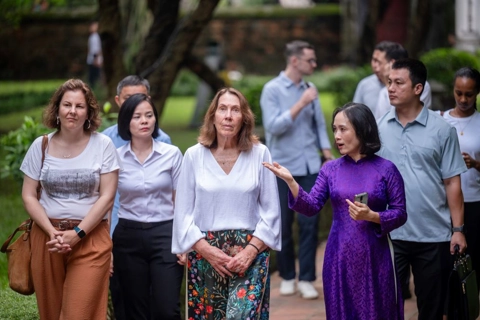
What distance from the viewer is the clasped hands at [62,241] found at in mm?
5246

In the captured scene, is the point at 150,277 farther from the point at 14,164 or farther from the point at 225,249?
the point at 14,164

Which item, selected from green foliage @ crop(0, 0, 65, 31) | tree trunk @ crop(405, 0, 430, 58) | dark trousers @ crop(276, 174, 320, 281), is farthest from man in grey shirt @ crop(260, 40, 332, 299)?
green foliage @ crop(0, 0, 65, 31)

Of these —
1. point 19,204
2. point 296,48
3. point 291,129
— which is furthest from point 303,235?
point 19,204

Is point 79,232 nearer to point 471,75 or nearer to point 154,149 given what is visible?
point 154,149

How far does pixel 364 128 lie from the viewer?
17.5 ft

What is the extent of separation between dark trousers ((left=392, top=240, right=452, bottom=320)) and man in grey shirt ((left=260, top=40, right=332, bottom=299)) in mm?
2188

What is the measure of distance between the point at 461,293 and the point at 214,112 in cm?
184

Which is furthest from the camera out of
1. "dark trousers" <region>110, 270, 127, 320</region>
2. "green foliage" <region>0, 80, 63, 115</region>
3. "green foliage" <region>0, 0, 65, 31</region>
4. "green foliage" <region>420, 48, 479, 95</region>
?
"green foliage" <region>0, 80, 63, 115</region>

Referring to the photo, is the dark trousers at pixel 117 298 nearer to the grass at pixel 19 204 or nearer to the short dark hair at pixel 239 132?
the grass at pixel 19 204

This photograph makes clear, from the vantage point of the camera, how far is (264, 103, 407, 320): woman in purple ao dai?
5.25m

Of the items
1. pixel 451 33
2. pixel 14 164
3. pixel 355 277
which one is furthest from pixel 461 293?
pixel 451 33

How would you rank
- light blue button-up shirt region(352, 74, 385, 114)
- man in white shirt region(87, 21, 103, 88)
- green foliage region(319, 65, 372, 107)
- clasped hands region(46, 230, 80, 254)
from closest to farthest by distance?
clasped hands region(46, 230, 80, 254) → light blue button-up shirt region(352, 74, 385, 114) → green foliage region(319, 65, 372, 107) → man in white shirt region(87, 21, 103, 88)

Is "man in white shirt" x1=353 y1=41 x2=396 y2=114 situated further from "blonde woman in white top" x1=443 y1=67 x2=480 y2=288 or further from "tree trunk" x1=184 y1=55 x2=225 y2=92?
"tree trunk" x1=184 y1=55 x2=225 y2=92

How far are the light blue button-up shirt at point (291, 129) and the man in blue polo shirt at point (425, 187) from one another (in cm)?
217
